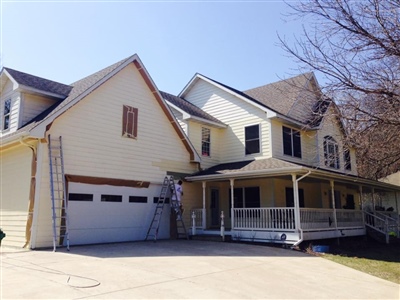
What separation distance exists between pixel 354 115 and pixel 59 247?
10.3 m

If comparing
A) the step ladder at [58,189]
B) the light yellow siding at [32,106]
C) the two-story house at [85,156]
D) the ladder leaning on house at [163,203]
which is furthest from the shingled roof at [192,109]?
the step ladder at [58,189]

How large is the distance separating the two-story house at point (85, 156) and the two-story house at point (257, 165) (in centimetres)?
222

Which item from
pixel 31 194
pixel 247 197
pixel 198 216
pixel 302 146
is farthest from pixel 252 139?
pixel 31 194

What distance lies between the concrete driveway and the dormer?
5.63 metres

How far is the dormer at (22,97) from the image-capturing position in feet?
45.2

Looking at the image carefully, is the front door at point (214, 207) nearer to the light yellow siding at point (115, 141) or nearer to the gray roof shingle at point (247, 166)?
the gray roof shingle at point (247, 166)

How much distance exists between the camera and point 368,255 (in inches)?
530

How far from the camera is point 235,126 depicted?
19297mm

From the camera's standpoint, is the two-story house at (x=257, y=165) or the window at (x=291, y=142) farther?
the window at (x=291, y=142)

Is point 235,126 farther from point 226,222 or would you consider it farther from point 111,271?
point 111,271

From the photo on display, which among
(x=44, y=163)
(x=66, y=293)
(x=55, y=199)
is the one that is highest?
(x=44, y=163)

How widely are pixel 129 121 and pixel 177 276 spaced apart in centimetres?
921

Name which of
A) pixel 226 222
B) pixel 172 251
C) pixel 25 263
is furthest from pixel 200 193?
pixel 25 263

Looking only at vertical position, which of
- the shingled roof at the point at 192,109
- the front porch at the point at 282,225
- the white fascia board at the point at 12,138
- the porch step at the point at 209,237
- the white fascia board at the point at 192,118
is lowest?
the porch step at the point at 209,237
